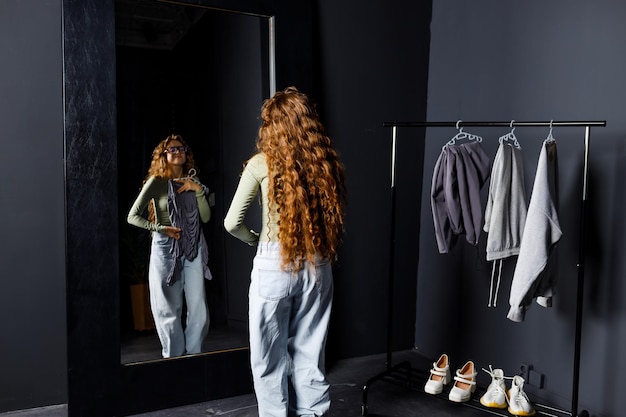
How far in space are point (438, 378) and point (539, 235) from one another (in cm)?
91

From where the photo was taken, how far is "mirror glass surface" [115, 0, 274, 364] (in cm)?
265

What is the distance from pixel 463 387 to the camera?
2699 millimetres

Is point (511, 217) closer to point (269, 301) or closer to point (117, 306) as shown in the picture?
point (269, 301)

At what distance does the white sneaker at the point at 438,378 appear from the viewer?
272cm

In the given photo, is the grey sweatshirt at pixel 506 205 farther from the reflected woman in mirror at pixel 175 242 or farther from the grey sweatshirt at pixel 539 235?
the reflected woman in mirror at pixel 175 242

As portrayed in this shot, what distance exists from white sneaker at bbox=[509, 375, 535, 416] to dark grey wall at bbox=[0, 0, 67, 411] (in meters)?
2.12

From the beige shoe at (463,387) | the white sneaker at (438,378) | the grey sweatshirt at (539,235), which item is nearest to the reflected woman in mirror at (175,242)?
the white sneaker at (438,378)

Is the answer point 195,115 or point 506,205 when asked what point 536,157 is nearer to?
point 506,205

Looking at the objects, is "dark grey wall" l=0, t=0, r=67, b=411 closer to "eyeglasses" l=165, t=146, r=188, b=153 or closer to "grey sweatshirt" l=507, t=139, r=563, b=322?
"eyeglasses" l=165, t=146, r=188, b=153

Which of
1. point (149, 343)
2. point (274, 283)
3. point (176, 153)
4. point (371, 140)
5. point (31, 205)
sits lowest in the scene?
point (149, 343)

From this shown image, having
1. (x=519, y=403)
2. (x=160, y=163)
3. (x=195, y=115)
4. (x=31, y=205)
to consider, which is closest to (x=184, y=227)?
(x=160, y=163)

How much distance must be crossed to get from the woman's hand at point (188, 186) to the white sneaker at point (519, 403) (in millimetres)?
1738

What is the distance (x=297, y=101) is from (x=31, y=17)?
142 cm

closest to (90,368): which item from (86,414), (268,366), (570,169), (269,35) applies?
(86,414)
